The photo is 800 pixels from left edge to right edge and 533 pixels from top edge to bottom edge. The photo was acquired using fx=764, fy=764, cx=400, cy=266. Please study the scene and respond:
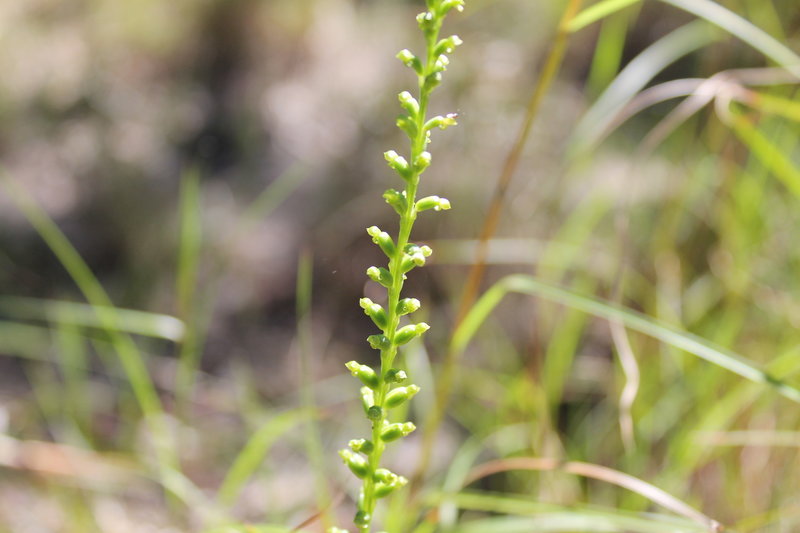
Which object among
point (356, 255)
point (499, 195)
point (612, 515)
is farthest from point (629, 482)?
point (356, 255)

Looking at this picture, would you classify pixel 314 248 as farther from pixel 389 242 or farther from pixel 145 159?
pixel 389 242

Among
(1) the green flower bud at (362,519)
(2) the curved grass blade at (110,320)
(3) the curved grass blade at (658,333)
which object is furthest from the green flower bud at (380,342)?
(2) the curved grass blade at (110,320)

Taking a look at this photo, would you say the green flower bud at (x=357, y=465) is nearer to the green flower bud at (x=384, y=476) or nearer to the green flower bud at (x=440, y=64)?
the green flower bud at (x=384, y=476)

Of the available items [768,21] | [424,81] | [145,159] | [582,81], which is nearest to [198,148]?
[145,159]

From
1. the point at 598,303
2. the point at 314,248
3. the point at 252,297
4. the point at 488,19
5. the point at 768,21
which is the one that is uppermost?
the point at 488,19

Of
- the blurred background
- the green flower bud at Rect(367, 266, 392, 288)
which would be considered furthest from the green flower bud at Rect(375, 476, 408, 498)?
the blurred background

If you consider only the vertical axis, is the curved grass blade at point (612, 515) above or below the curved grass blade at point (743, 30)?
below
